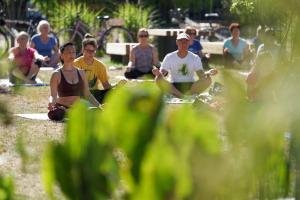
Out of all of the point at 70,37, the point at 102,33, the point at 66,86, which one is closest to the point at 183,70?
the point at 66,86

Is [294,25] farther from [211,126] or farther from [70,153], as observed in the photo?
[70,153]

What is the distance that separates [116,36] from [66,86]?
1127cm

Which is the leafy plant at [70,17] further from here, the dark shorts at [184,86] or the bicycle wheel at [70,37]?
the dark shorts at [184,86]

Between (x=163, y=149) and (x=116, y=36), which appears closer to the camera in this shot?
(x=163, y=149)

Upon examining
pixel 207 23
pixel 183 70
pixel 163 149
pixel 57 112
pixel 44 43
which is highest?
pixel 163 149

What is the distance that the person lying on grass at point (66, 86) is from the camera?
980 cm

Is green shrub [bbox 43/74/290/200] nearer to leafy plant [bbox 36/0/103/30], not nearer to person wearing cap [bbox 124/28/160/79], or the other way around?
person wearing cap [bbox 124/28/160/79]

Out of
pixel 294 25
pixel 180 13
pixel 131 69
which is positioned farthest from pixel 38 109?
pixel 180 13

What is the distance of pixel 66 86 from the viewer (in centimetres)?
983

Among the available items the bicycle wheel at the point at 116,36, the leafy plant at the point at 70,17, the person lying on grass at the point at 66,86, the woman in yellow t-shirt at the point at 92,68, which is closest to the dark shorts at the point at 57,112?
the person lying on grass at the point at 66,86

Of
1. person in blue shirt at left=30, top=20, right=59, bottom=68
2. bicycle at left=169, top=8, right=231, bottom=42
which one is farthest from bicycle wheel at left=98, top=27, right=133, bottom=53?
person in blue shirt at left=30, top=20, right=59, bottom=68

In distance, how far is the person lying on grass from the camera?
32.2ft

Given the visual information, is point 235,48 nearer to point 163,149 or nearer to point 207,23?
point 207,23

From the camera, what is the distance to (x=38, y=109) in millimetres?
10914
